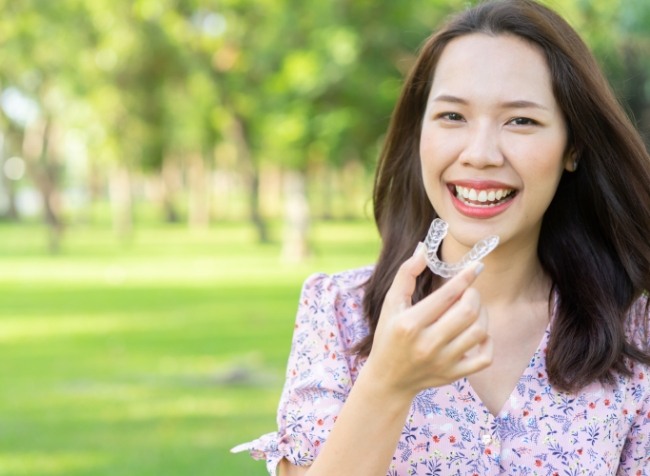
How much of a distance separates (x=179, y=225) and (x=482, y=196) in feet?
158

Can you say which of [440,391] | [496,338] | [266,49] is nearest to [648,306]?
[496,338]

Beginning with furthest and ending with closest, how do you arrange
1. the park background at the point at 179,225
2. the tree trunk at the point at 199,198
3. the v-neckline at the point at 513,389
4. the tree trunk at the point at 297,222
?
the tree trunk at the point at 199,198 < the tree trunk at the point at 297,222 < the park background at the point at 179,225 < the v-neckline at the point at 513,389

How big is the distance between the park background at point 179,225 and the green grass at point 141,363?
1.4 inches

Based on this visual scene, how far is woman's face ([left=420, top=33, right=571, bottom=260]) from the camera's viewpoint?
242 centimetres

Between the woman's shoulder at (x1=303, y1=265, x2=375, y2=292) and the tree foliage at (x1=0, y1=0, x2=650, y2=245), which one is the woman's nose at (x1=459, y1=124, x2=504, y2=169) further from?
the tree foliage at (x1=0, y1=0, x2=650, y2=245)

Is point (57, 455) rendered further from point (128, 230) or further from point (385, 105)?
point (128, 230)

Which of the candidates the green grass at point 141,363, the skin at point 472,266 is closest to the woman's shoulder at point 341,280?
the skin at point 472,266

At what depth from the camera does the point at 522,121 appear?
246 centimetres

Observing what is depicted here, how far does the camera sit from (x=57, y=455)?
8172mm

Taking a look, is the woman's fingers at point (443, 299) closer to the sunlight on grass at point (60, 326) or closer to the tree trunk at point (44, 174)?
the sunlight on grass at point (60, 326)

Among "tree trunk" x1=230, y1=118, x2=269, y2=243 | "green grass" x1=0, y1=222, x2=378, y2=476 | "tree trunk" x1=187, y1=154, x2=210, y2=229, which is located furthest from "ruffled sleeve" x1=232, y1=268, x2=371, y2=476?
"tree trunk" x1=187, y1=154, x2=210, y2=229

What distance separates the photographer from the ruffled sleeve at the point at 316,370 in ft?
7.95

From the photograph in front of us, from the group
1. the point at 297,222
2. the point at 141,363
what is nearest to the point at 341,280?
the point at 141,363

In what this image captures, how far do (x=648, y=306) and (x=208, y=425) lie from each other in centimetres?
655
